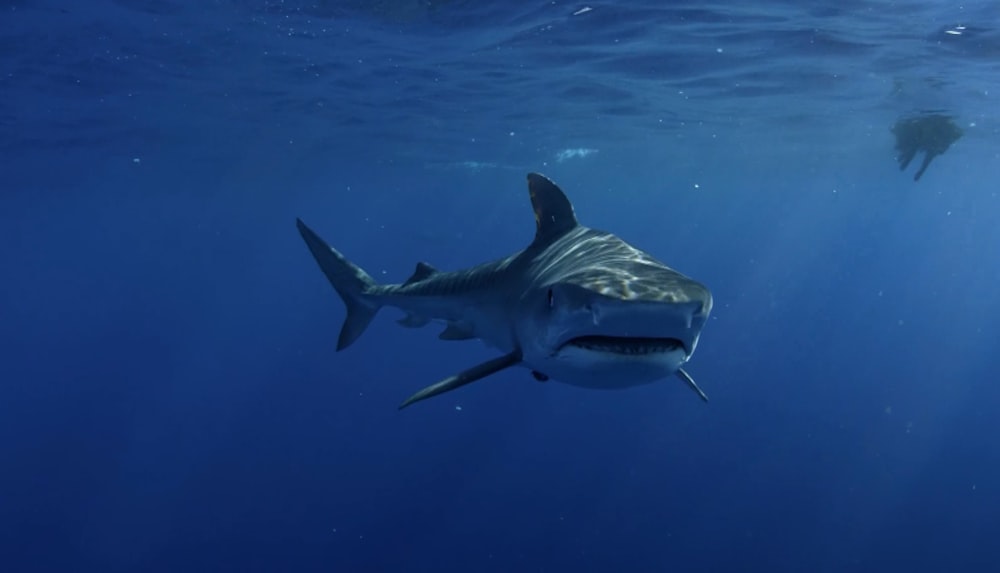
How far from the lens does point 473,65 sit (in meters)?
20.0

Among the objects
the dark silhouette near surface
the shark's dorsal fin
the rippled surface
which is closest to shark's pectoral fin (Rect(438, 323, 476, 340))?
the shark's dorsal fin

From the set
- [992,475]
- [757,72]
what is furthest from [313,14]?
[992,475]

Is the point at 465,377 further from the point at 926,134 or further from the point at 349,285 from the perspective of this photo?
the point at 926,134

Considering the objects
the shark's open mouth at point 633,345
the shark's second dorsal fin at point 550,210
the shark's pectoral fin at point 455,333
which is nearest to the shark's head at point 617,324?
the shark's open mouth at point 633,345

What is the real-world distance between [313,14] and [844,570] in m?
18.7

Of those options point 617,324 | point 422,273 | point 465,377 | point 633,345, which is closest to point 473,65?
point 422,273

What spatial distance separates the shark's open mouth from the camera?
12.6ft

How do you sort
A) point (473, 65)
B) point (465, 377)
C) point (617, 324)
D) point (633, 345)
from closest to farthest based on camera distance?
point (617, 324) < point (633, 345) < point (465, 377) < point (473, 65)

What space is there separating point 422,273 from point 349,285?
109 centimetres

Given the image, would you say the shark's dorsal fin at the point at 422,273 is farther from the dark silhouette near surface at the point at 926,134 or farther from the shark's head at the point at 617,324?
the dark silhouette near surface at the point at 926,134

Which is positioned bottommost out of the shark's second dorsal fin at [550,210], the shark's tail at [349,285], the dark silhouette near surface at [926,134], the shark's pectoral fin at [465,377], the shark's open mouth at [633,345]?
the dark silhouette near surface at [926,134]

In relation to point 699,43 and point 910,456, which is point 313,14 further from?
point 910,456

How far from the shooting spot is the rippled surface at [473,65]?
14.9 meters

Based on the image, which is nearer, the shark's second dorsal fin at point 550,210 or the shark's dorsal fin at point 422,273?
the shark's second dorsal fin at point 550,210
